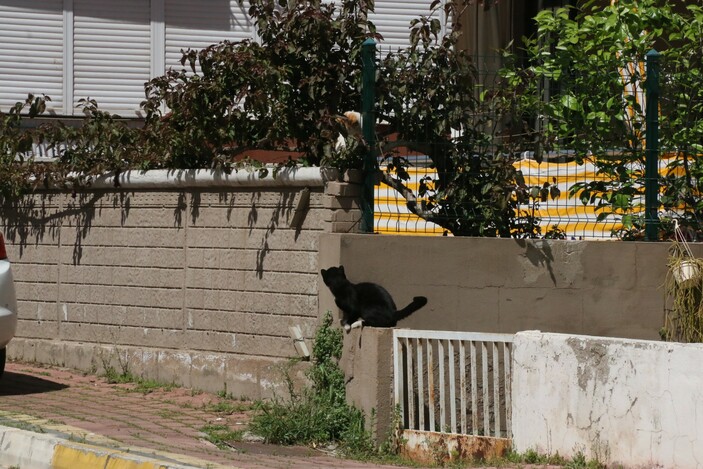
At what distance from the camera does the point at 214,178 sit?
30.8 feet

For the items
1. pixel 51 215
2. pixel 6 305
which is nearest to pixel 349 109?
pixel 6 305

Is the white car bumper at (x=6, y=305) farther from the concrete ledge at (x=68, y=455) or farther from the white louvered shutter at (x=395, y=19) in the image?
the white louvered shutter at (x=395, y=19)

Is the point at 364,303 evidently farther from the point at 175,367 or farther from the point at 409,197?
the point at 175,367

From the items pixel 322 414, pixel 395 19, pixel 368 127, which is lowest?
pixel 322 414

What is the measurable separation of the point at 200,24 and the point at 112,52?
1.33 m

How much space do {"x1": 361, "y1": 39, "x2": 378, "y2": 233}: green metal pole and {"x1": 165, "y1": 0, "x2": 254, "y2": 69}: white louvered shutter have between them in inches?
296

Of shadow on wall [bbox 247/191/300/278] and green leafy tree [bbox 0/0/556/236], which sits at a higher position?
green leafy tree [bbox 0/0/556/236]

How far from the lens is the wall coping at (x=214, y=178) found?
8.66 m

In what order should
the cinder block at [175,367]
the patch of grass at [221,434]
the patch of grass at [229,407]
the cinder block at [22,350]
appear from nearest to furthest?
the patch of grass at [221,434]
the patch of grass at [229,407]
the cinder block at [175,367]
the cinder block at [22,350]

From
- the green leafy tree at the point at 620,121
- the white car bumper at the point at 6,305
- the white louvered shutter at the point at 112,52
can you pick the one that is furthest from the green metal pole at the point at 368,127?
the white louvered shutter at the point at 112,52

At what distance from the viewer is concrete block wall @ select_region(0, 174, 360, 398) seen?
888cm

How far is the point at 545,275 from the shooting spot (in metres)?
8.38

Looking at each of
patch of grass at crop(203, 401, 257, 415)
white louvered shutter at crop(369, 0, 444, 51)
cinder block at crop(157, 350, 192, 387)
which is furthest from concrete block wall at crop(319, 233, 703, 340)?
white louvered shutter at crop(369, 0, 444, 51)

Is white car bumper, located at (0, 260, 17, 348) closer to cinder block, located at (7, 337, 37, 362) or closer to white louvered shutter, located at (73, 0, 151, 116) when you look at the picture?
cinder block, located at (7, 337, 37, 362)
